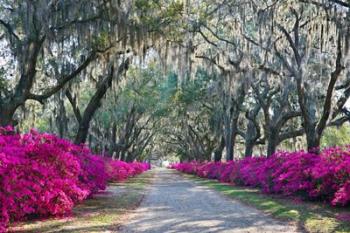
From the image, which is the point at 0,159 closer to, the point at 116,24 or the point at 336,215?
the point at 336,215

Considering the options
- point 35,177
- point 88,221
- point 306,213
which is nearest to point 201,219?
point 88,221

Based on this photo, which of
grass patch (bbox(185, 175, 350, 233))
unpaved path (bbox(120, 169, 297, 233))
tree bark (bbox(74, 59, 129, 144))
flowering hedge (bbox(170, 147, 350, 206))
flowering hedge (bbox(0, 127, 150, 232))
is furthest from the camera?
tree bark (bbox(74, 59, 129, 144))

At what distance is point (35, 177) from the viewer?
8.84 metres

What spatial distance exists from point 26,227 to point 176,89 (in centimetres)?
2590

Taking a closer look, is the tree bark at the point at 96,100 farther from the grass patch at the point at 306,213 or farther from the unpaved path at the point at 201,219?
the grass patch at the point at 306,213

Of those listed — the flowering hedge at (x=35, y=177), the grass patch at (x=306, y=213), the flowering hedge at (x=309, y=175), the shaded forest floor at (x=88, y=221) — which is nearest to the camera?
the flowering hedge at (x=35, y=177)

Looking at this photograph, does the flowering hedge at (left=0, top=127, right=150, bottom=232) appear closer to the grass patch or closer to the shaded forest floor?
the shaded forest floor

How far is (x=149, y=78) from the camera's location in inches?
1378

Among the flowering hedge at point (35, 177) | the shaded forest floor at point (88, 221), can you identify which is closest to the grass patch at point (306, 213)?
the shaded forest floor at point (88, 221)

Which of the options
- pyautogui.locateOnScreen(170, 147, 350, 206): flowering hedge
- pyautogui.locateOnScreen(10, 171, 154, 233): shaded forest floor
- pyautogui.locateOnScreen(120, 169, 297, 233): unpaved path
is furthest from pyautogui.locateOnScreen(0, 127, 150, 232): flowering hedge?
pyautogui.locateOnScreen(170, 147, 350, 206): flowering hedge

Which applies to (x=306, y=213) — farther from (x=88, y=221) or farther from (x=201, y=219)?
(x=88, y=221)

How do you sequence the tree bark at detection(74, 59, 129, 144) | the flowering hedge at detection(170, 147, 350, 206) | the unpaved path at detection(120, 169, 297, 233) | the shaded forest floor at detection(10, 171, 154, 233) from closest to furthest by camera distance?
the shaded forest floor at detection(10, 171, 154, 233)
the unpaved path at detection(120, 169, 297, 233)
the flowering hedge at detection(170, 147, 350, 206)
the tree bark at detection(74, 59, 129, 144)

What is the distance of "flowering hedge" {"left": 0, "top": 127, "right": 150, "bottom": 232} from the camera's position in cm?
740

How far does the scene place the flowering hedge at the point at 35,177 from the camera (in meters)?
7.40
